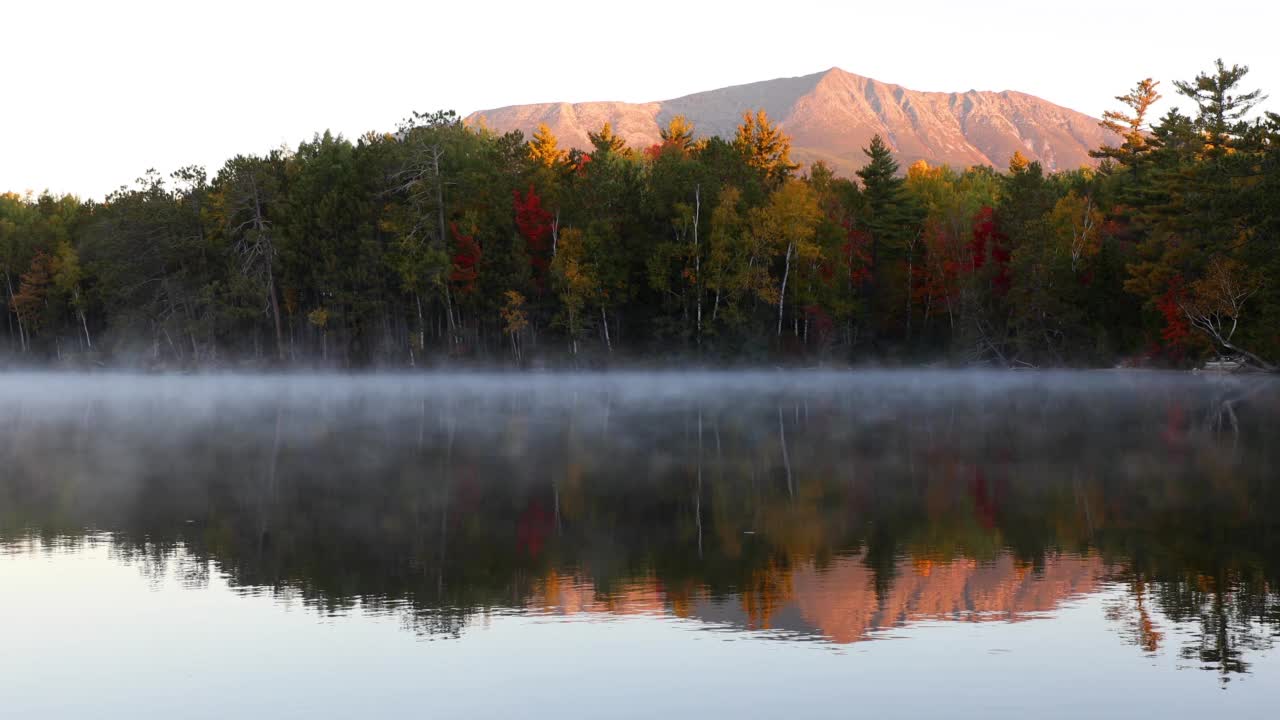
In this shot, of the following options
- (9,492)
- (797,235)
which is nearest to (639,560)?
(9,492)

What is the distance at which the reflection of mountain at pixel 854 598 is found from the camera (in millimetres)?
10672

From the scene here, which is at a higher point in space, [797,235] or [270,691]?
[797,235]

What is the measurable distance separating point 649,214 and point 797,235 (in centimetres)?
1082

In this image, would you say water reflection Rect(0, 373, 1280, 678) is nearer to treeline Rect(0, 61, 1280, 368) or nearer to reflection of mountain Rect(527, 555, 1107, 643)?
reflection of mountain Rect(527, 555, 1107, 643)

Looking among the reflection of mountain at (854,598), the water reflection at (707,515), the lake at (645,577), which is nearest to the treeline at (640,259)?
the water reflection at (707,515)

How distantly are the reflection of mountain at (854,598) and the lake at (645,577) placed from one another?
50 millimetres

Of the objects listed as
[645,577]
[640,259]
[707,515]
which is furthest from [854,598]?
[640,259]

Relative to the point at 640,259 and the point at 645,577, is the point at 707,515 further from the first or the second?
the point at 640,259

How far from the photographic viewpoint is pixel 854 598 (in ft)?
37.6

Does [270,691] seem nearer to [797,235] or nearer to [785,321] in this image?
[797,235]

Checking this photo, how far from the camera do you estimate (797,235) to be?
80.2 metres

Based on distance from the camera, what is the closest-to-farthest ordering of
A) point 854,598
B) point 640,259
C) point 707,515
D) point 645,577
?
point 854,598 → point 645,577 → point 707,515 → point 640,259

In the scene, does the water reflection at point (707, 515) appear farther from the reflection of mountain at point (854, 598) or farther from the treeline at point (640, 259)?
the treeline at point (640, 259)

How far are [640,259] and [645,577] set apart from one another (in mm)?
72716
